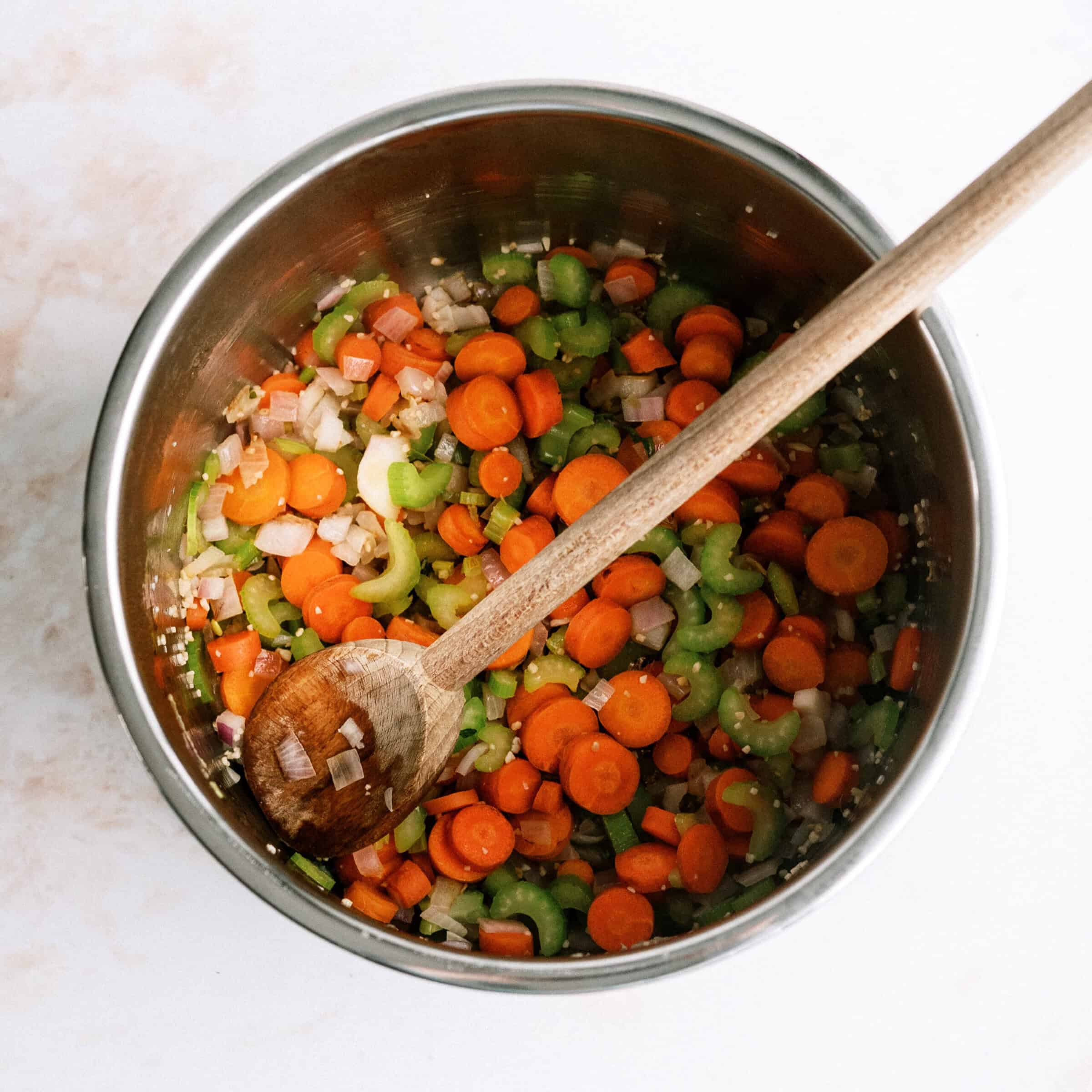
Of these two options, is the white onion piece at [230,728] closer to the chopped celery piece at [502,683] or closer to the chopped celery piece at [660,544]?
the chopped celery piece at [502,683]

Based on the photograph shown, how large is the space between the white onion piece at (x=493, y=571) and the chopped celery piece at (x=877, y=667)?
0.62 meters

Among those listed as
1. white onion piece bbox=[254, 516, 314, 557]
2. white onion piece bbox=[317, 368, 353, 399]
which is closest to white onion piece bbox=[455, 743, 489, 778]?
white onion piece bbox=[254, 516, 314, 557]

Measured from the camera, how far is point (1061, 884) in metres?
1.78

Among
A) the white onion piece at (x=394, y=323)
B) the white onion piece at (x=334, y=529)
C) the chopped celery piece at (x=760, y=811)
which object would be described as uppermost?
the white onion piece at (x=394, y=323)

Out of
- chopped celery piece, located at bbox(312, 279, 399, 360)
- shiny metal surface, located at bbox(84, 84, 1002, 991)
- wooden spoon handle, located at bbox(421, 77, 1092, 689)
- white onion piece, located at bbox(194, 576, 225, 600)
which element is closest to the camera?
wooden spoon handle, located at bbox(421, 77, 1092, 689)

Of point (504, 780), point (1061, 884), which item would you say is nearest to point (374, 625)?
point (504, 780)

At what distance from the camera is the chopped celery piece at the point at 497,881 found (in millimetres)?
1630

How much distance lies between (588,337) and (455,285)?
0.87ft

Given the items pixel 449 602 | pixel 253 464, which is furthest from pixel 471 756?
pixel 253 464

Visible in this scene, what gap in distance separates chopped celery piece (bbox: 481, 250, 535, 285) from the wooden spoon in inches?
23.5

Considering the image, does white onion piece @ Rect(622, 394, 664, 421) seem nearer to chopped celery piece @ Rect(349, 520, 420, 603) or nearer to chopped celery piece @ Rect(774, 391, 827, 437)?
chopped celery piece @ Rect(774, 391, 827, 437)

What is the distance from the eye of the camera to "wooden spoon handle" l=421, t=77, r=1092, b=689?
1.00 meters

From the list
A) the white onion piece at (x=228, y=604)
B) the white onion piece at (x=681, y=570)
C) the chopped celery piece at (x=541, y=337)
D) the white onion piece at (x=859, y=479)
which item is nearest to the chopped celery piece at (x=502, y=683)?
the white onion piece at (x=681, y=570)

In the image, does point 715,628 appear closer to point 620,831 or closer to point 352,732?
point 620,831
